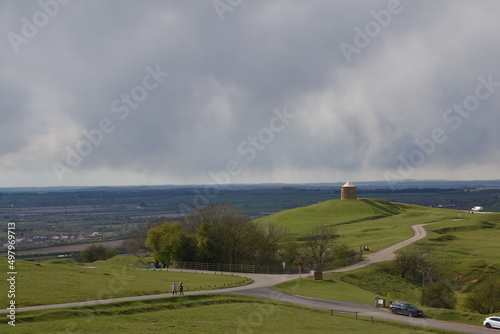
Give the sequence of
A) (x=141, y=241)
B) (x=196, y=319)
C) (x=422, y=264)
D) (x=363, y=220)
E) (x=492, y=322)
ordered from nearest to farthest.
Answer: (x=196, y=319)
(x=492, y=322)
(x=422, y=264)
(x=141, y=241)
(x=363, y=220)

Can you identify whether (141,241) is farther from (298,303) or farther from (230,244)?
(298,303)

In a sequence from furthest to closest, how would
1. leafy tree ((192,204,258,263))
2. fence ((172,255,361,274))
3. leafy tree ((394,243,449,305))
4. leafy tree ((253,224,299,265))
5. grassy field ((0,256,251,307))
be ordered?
leafy tree ((253,224,299,265)), leafy tree ((192,204,258,263)), fence ((172,255,361,274)), leafy tree ((394,243,449,305)), grassy field ((0,256,251,307))

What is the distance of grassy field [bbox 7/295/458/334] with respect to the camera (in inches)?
1419

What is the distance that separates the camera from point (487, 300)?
53.3 meters

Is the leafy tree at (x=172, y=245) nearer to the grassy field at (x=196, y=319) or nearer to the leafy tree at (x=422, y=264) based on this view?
the leafy tree at (x=422, y=264)

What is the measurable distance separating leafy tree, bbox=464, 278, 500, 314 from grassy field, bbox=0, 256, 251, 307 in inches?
1019

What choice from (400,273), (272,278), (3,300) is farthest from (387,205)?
(3,300)

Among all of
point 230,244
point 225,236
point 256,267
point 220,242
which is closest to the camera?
point 256,267

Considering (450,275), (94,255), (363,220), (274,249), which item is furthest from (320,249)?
(94,255)

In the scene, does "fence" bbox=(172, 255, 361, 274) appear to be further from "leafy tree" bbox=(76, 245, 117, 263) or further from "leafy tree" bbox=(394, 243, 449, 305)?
"leafy tree" bbox=(76, 245, 117, 263)

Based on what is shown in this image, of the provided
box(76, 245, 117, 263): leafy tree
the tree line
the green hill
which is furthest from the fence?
box(76, 245, 117, 263): leafy tree

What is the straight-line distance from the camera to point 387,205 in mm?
170750

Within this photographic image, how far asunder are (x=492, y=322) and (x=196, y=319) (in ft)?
80.8

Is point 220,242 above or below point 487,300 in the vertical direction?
above
